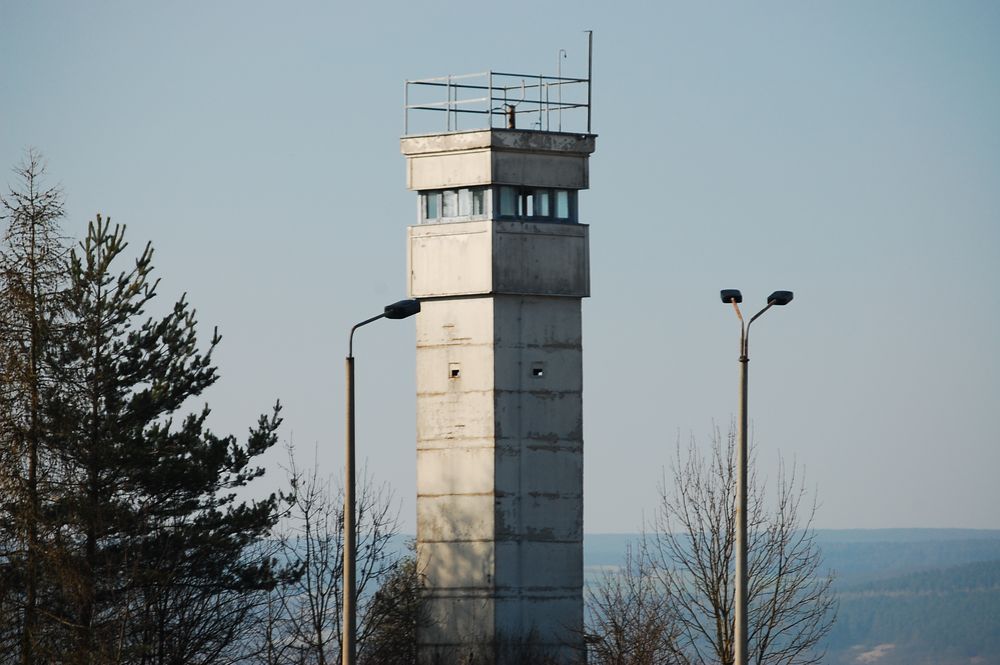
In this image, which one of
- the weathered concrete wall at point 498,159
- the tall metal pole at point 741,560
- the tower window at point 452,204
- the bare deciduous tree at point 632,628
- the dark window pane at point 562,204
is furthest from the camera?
the dark window pane at point 562,204

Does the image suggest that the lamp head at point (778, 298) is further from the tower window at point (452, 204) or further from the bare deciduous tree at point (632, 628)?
the tower window at point (452, 204)

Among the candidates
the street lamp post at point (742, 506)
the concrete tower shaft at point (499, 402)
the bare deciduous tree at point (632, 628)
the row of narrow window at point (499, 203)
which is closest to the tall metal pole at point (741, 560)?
the street lamp post at point (742, 506)

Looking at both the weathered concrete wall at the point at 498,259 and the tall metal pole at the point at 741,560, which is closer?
the tall metal pole at the point at 741,560

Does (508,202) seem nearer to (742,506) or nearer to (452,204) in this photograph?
(452,204)

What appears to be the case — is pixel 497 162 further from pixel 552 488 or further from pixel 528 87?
pixel 552 488

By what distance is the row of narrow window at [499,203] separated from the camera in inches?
1620

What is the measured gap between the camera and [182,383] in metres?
37.6

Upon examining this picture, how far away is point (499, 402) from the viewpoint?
40438 millimetres

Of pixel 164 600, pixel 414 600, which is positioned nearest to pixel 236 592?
pixel 164 600

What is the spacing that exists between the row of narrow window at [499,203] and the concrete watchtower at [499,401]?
3 cm

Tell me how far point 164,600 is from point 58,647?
182 inches

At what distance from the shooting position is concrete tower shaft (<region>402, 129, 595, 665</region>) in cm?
4044

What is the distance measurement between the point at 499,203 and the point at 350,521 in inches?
663

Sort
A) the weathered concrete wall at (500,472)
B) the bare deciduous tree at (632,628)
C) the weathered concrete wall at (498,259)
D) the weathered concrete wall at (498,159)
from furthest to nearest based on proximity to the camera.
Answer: the weathered concrete wall at (498,159), the weathered concrete wall at (498,259), the weathered concrete wall at (500,472), the bare deciduous tree at (632,628)
